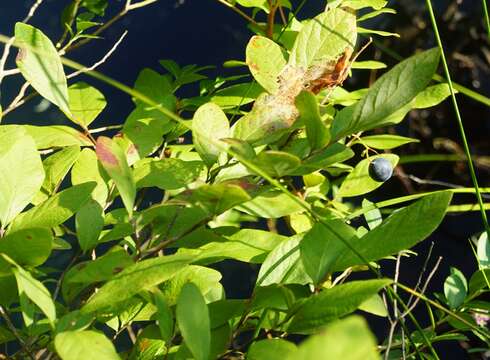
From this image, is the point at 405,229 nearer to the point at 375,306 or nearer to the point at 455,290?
the point at 375,306

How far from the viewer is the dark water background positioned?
1954 millimetres

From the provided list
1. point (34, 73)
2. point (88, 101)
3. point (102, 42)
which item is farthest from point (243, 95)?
point (102, 42)

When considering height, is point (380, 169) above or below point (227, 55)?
above

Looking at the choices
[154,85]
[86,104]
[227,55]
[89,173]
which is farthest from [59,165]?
[227,55]

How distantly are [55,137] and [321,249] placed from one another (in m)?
0.34

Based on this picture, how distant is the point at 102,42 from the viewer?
196 centimetres

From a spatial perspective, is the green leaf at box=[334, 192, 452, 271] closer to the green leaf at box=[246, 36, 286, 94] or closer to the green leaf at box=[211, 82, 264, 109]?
the green leaf at box=[246, 36, 286, 94]

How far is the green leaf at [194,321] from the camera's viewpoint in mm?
532

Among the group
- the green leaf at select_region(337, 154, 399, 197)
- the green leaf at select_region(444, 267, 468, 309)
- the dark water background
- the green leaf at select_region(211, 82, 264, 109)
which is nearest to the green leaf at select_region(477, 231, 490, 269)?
the green leaf at select_region(444, 267, 468, 309)

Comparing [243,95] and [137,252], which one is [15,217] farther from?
[243,95]

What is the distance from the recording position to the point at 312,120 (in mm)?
598

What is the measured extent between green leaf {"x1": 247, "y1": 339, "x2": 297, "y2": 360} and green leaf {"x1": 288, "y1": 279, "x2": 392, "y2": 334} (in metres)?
0.02

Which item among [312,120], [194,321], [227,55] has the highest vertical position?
[312,120]

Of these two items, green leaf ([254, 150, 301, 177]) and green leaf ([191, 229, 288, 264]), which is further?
green leaf ([191, 229, 288, 264])
